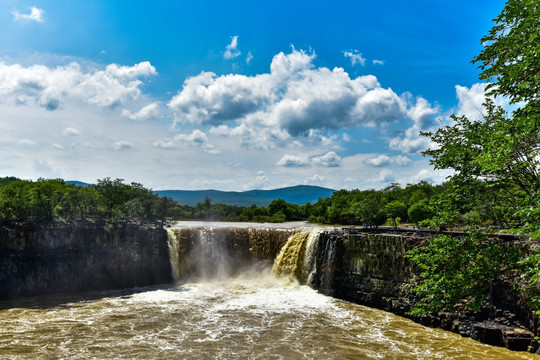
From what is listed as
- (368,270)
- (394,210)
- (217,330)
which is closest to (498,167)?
(217,330)

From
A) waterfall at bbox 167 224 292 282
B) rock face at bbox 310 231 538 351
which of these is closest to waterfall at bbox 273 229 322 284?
rock face at bbox 310 231 538 351

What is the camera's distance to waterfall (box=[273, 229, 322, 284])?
1309 inches

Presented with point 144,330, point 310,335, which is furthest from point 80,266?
point 310,335

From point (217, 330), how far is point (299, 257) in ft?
44.8

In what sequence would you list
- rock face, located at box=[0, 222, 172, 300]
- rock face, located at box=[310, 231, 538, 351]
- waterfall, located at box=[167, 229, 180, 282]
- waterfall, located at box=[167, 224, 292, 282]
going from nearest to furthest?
rock face, located at box=[310, 231, 538, 351]
rock face, located at box=[0, 222, 172, 300]
waterfall, located at box=[167, 224, 292, 282]
waterfall, located at box=[167, 229, 180, 282]

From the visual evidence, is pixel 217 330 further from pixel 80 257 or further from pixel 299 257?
pixel 80 257

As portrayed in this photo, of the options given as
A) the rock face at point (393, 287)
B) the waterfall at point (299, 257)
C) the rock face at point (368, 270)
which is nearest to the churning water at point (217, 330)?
Answer: the rock face at point (393, 287)

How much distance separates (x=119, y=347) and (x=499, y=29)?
2333cm

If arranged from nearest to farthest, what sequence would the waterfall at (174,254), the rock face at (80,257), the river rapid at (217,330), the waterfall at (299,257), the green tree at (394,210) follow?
the river rapid at (217,330), the rock face at (80,257), the waterfall at (299,257), the waterfall at (174,254), the green tree at (394,210)

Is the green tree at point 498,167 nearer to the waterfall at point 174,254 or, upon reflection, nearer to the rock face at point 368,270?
the rock face at point 368,270

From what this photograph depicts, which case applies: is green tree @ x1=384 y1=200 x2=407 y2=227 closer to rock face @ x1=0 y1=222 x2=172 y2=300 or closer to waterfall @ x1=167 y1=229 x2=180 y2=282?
waterfall @ x1=167 y1=229 x2=180 y2=282

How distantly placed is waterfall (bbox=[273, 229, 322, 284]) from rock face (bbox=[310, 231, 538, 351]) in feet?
2.56

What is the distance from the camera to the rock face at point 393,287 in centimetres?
2044

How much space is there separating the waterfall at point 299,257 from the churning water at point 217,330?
2235 millimetres
